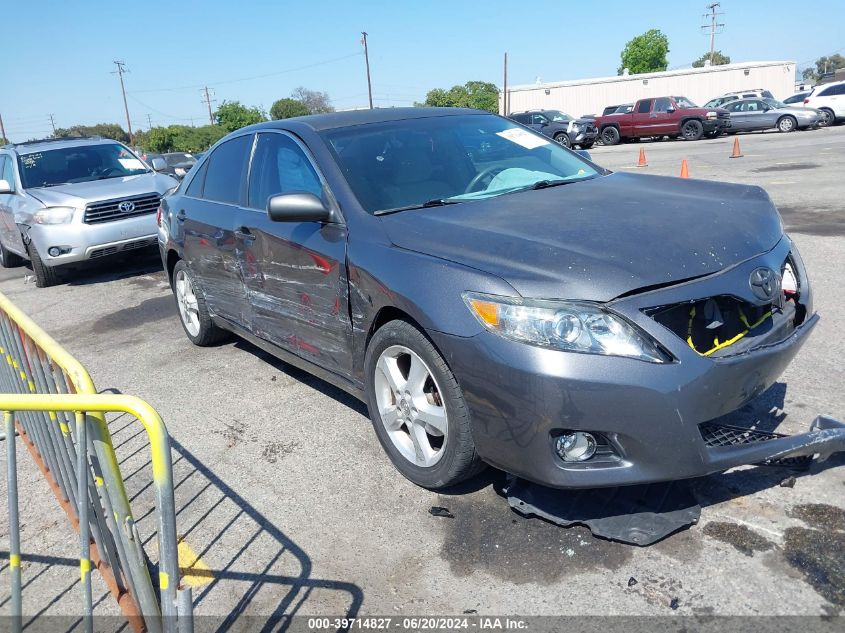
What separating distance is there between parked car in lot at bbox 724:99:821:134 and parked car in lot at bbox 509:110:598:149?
5.18 meters

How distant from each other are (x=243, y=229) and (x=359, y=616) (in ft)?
8.70

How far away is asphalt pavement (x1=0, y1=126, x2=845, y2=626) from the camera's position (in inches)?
103

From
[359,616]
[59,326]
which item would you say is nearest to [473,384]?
[359,616]

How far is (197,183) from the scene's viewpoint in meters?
5.49

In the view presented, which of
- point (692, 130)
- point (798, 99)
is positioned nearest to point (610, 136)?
point (692, 130)

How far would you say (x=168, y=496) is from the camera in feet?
6.79

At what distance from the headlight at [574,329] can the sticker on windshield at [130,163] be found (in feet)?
29.3

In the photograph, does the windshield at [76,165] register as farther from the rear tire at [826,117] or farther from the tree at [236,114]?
the tree at [236,114]

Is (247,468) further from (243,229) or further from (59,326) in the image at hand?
(59,326)

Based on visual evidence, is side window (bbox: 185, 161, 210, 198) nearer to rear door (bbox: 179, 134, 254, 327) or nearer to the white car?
rear door (bbox: 179, 134, 254, 327)

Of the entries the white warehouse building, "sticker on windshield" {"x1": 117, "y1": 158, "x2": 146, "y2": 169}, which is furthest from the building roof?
"sticker on windshield" {"x1": 117, "y1": 158, "x2": 146, "y2": 169}

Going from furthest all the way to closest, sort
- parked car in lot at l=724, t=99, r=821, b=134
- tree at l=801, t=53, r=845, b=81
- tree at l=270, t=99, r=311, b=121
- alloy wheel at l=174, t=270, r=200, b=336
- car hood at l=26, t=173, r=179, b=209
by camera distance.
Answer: tree at l=801, t=53, r=845, b=81, tree at l=270, t=99, r=311, b=121, parked car in lot at l=724, t=99, r=821, b=134, car hood at l=26, t=173, r=179, b=209, alloy wheel at l=174, t=270, r=200, b=336

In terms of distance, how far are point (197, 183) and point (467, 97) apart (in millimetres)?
70134

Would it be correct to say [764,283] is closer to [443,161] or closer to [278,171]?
[443,161]
